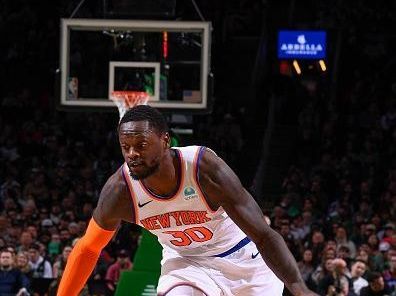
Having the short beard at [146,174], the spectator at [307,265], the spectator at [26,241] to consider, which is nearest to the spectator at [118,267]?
the spectator at [26,241]

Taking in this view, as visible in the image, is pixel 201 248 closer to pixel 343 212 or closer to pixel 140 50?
pixel 140 50

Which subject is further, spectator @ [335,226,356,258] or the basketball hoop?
spectator @ [335,226,356,258]

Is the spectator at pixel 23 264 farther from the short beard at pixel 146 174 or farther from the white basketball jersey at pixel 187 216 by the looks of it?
the short beard at pixel 146 174

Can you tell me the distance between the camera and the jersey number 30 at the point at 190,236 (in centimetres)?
451

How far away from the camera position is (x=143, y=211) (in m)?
4.41

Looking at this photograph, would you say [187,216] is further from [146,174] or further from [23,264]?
[23,264]

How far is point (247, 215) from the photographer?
4133 mm

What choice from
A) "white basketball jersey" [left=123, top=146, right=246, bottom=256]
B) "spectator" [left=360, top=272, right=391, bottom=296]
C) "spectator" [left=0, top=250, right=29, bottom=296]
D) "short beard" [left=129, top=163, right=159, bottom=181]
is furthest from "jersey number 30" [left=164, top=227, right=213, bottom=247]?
"spectator" [left=0, top=250, right=29, bottom=296]

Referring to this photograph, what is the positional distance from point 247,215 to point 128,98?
542 cm

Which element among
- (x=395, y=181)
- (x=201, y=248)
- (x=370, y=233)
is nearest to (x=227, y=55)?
(x=395, y=181)

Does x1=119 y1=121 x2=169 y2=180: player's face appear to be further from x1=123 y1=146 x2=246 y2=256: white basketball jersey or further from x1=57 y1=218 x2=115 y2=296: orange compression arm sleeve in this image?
x1=57 y1=218 x2=115 y2=296: orange compression arm sleeve

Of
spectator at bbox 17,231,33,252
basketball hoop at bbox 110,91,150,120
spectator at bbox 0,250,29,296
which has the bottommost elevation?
spectator at bbox 0,250,29,296

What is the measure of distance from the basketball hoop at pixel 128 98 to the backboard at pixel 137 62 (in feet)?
0.40

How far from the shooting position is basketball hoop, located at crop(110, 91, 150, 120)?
9.27 meters
